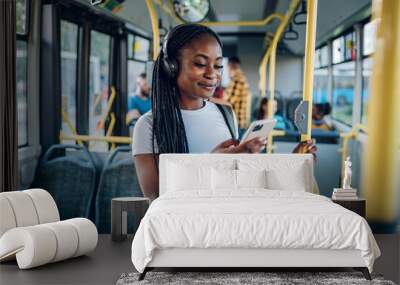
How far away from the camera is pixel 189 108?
7.15 meters

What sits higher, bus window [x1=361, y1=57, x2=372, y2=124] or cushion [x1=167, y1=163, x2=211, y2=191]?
bus window [x1=361, y1=57, x2=372, y2=124]

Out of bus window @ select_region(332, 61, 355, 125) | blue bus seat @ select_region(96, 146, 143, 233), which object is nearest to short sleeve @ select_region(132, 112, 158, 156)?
blue bus seat @ select_region(96, 146, 143, 233)

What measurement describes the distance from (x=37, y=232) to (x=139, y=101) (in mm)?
2118

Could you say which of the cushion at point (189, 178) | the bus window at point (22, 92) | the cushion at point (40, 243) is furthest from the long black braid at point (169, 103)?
the cushion at point (40, 243)

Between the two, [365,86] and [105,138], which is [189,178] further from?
[365,86]

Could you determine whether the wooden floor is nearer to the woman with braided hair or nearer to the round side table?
the round side table

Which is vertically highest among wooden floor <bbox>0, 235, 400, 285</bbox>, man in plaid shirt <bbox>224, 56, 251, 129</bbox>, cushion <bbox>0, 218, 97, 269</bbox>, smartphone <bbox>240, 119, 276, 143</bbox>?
man in plaid shirt <bbox>224, 56, 251, 129</bbox>

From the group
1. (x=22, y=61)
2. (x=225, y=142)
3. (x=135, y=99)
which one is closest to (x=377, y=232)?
(x=225, y=142)

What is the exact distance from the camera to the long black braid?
7129 mm

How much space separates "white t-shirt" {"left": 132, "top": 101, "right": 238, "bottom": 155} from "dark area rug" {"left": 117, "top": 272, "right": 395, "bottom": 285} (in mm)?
1964

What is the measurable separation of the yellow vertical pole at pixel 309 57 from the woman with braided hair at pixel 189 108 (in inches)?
16.3

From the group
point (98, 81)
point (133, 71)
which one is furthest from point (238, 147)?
point (98, 81)

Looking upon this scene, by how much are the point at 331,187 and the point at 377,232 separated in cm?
68

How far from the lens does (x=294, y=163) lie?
6.85 meters
